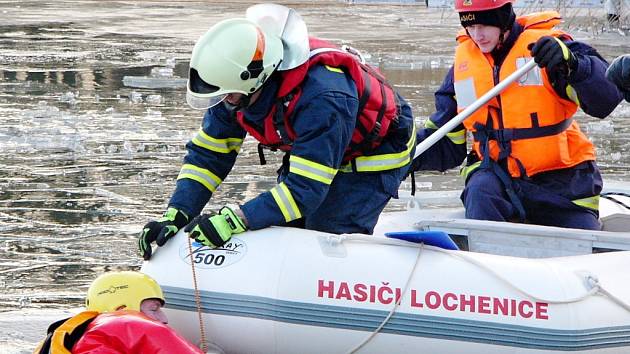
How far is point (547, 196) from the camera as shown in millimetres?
5930

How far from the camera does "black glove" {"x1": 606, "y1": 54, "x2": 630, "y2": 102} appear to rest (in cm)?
507

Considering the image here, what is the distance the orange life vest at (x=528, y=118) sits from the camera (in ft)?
19.3

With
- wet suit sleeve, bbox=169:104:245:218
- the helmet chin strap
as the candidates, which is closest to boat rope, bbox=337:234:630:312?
the helmet chin strap

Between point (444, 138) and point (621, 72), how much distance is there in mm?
1537

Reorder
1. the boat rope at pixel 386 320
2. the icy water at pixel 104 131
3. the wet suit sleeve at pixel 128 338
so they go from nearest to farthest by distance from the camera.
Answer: the wet suit sleeve at pixel 128 338, the boat rope at pixel 386 320, the icy water at pixel 104 131

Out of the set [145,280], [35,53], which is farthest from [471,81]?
[35,53]

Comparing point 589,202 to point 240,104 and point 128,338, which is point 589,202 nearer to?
point 240,104

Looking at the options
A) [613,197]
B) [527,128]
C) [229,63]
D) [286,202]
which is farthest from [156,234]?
[613,197]

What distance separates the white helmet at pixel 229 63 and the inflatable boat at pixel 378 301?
58cm

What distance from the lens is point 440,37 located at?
712 inches

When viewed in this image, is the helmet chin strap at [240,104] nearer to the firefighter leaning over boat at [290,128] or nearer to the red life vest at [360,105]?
the firefighter leaning over boat at [290,128]

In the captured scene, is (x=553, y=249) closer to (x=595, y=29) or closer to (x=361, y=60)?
(x=361, y=60)

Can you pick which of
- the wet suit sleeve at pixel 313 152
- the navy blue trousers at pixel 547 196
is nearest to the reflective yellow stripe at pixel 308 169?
Result: the wet suit sleeve at pixel 313 152

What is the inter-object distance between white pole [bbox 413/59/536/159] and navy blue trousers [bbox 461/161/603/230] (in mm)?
304
